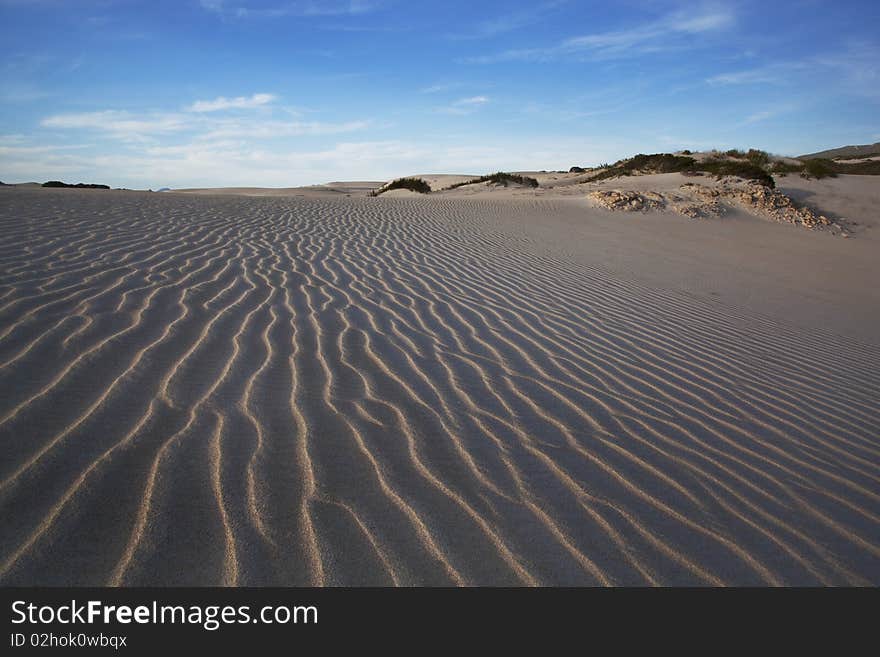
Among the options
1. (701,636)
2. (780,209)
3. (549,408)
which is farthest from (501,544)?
(780,209)

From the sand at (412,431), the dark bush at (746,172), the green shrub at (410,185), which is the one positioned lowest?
the sand at (412,431)

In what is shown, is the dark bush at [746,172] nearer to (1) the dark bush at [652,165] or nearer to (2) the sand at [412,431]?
(1) the dark bush at [652,165]

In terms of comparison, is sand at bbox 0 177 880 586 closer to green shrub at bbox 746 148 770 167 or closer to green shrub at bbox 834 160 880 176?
green shrub at bbox 746 148 770 167

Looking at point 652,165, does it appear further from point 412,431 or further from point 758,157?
point 412,431

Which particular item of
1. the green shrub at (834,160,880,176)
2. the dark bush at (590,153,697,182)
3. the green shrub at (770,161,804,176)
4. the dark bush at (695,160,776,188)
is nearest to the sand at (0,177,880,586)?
the dark bush at (695,160,776,188)

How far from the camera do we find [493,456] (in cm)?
254

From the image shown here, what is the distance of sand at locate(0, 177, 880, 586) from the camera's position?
6.13ft

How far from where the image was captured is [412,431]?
2725mm

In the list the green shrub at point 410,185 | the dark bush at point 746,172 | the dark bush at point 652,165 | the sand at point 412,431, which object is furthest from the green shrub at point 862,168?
the sand at point 412,431

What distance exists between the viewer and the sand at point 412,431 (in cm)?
187

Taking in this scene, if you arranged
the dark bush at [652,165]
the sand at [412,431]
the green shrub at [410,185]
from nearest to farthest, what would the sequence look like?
1. the sand at [412,431]
2. the dark bush at [652,165]
3. the green shrub at [410,185]

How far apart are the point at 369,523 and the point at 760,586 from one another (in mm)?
1353

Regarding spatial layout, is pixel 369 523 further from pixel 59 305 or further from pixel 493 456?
pixel 59 305

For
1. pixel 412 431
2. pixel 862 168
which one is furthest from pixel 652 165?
pixel 412 431
